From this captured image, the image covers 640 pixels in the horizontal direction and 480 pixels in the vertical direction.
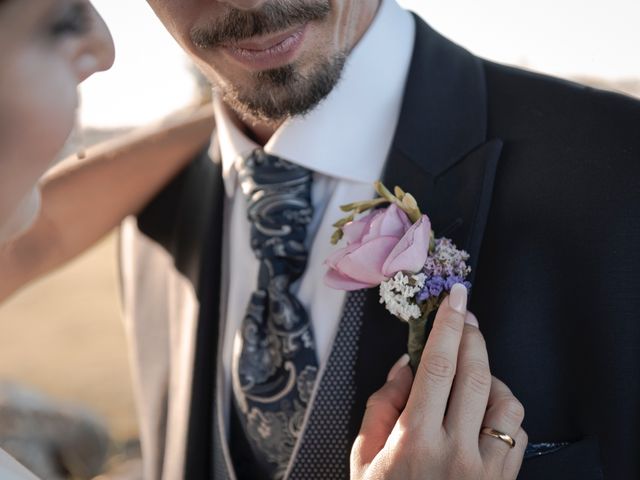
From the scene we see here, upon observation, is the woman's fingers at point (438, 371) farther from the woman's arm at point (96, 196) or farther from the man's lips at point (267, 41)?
the woman's arm at point (96, 196)

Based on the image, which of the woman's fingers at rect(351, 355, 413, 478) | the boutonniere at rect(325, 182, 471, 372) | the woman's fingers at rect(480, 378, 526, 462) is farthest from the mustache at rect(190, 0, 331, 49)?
the woman's fingers at rect(480, 378, 526, 462)

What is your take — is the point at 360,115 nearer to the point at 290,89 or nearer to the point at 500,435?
the point at 290,89

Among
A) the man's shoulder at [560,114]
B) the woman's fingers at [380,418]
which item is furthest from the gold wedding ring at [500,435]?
the man's shoulder at [560,114]

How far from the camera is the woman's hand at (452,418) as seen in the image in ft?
4.68

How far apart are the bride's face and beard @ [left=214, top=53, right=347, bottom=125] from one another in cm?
75

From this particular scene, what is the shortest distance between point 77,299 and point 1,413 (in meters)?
7.95

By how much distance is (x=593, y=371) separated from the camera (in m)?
1.71

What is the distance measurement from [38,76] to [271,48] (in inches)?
34.3

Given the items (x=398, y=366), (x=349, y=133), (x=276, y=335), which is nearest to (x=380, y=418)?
(x=398, y=366)

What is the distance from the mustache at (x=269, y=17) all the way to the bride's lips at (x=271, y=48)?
0.05 feet

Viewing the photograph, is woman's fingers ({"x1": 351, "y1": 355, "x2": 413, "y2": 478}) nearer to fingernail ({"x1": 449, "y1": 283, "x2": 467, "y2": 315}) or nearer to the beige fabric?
fingernail ({"x1": 449, "y1": 283, "x2": 467, "y2": 315})

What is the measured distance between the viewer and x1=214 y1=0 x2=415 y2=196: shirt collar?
1.97 metres

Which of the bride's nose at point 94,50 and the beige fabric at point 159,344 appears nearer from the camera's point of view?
the bride's nose at point 94,50

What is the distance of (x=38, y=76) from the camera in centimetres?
110
